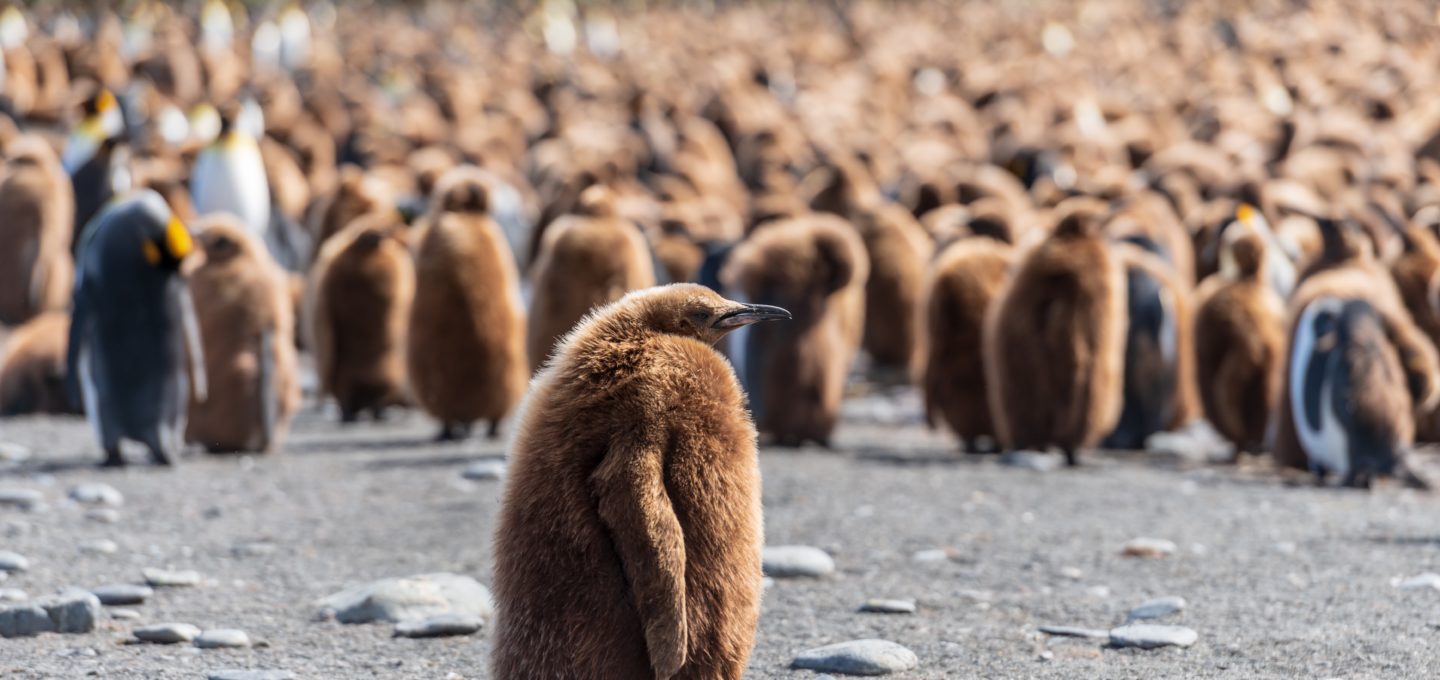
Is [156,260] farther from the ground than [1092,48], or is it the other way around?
[1092,48]

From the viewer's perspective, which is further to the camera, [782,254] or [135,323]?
[782,254]

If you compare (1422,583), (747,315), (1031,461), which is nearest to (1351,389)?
(1031,461)

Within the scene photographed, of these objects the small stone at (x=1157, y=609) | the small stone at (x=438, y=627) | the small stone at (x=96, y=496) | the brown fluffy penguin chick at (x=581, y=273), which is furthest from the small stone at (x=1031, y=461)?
the small stone at (x=96, y=496)

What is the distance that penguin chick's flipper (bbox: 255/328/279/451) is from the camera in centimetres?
733

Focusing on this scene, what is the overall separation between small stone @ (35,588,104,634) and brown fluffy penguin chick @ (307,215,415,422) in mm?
3753

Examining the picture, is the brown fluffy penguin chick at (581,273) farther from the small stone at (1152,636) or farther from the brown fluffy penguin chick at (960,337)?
the small stone at (1152,636)

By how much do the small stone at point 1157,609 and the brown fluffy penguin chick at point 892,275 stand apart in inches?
216

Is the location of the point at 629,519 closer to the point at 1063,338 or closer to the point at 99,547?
the point at 99,547

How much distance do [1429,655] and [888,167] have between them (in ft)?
45.1

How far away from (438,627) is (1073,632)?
1526 millimetres

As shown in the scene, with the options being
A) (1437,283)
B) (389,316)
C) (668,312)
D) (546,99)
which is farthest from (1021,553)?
(546,99)

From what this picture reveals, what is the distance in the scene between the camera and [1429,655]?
401 cm

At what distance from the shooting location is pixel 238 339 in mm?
7320

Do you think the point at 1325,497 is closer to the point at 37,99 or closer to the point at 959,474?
the point at 959,474
